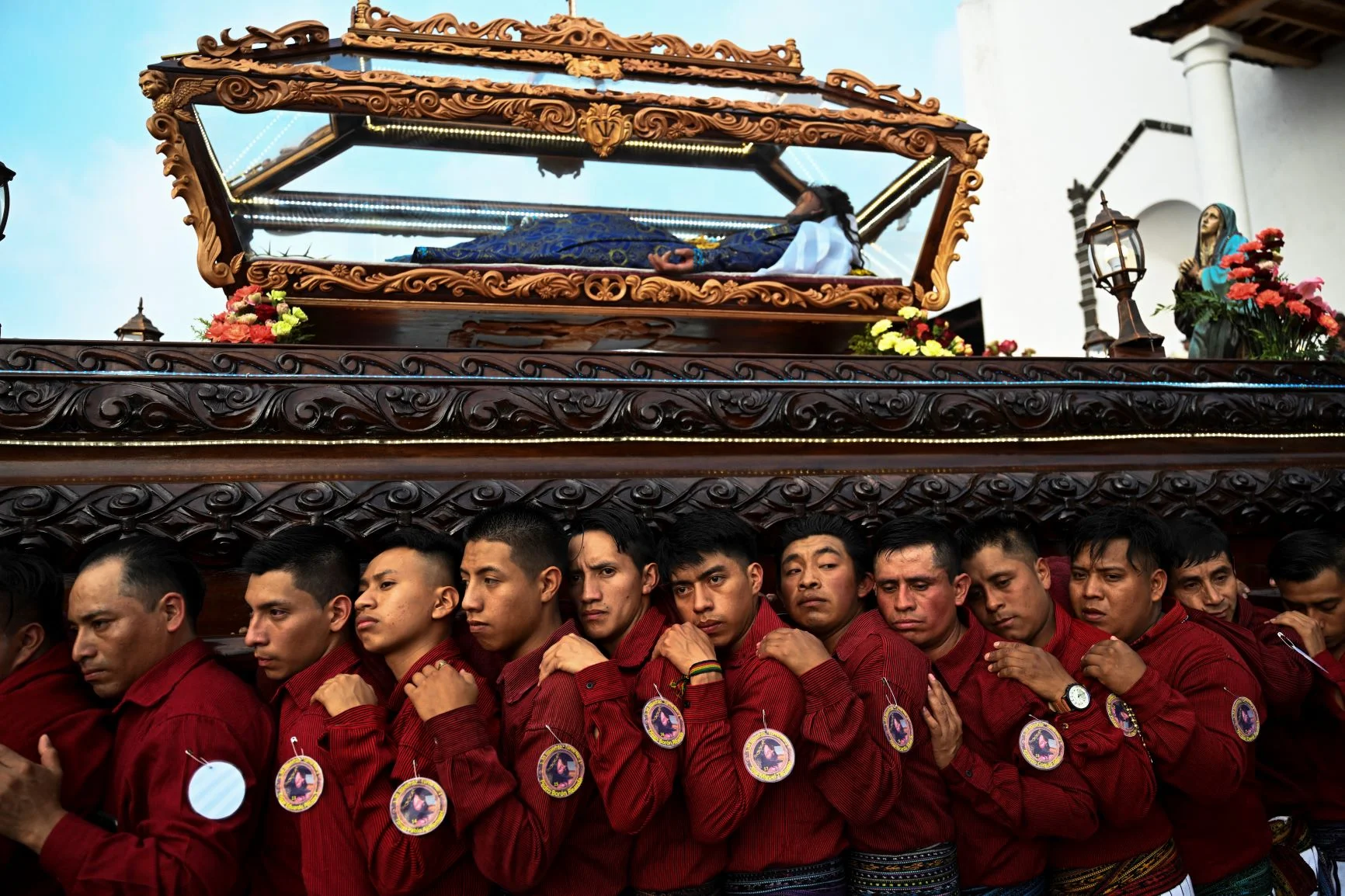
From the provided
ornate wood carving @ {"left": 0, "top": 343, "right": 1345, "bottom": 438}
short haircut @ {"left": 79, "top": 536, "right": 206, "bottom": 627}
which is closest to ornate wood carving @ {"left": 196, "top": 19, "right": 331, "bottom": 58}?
ornate wood carving @ {"left": 0, "top": 343, "right": 1345, "bottom": 438}

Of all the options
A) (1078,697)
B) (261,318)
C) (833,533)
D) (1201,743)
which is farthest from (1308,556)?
(261,318)

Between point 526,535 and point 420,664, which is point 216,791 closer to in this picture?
point 420,664

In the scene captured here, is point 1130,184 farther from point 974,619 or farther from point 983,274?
point 974,619

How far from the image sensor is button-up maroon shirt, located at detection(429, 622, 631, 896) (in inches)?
80.7

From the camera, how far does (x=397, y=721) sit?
2.28 meters

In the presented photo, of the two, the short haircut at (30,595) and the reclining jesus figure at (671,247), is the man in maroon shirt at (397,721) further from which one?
the reclining jesus figure at (671,247)

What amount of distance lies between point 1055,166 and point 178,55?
29.1 feet

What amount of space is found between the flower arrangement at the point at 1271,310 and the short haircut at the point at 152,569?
3.77m

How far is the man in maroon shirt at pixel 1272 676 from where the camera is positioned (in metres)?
2.77

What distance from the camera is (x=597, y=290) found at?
163 inches

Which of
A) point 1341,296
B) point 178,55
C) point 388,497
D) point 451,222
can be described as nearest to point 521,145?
point 451,222

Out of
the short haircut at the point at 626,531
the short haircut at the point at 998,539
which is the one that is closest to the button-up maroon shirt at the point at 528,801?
the short haircut at the point at 626,531

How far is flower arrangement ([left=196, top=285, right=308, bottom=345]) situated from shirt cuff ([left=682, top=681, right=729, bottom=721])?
92.9 inches

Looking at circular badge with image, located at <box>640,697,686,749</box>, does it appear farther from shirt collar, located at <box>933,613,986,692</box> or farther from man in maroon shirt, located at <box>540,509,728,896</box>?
shirt collar, located at <box>933,613,986,692</box>
